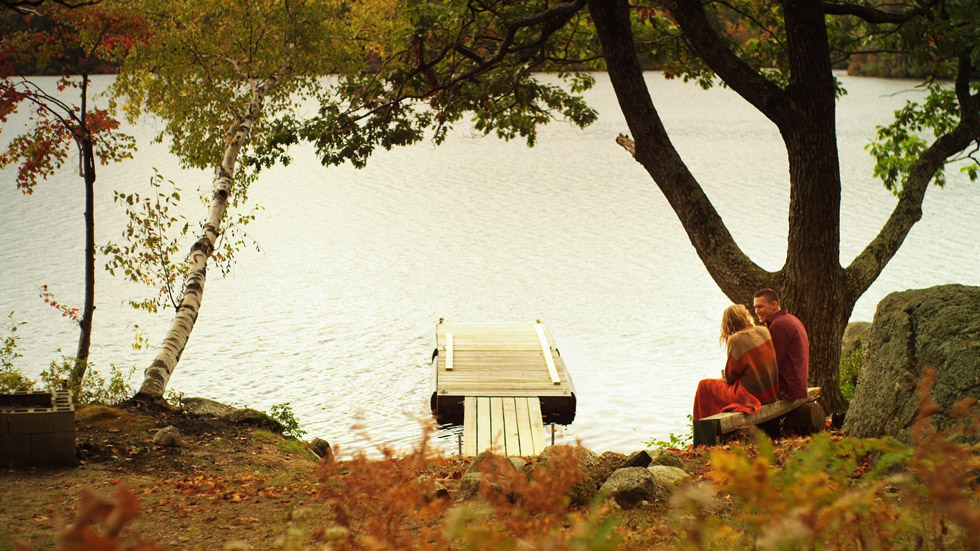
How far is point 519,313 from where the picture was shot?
19.8 meters

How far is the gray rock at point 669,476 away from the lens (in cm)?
600

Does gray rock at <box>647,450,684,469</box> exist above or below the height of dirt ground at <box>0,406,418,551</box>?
above

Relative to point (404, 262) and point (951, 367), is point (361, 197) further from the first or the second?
point (951, 367)

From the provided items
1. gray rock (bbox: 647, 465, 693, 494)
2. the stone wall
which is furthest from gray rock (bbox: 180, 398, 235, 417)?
gray rock (bbox: 647, 465, 693, 494)

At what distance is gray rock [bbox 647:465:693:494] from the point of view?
19.7 ft

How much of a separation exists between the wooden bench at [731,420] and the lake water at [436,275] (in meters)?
2.72

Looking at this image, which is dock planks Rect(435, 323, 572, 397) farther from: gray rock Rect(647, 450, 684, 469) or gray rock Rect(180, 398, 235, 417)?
gray rock Rect(647, 450, 684, 469)

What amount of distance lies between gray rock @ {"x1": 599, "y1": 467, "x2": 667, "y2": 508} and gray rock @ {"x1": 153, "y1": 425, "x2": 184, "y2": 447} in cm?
473

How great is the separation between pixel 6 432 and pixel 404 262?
17.3 meters

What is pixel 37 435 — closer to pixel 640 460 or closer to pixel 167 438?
pixel 167 438

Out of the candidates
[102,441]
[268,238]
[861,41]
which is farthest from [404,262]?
[102,441]

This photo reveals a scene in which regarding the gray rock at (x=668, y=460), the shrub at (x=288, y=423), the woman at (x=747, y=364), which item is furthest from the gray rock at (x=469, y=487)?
the shrub at (x=288, y=423)

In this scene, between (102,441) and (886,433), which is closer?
(886,433)

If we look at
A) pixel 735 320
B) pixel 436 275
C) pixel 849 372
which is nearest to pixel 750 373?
pixel 735 320
